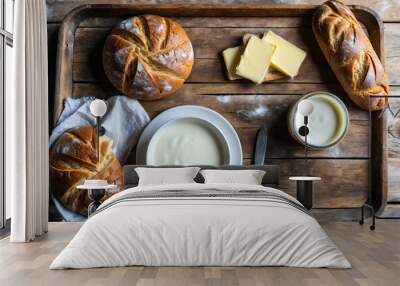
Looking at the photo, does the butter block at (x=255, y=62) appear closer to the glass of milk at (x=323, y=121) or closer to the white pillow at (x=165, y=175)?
the glass of milk at (x=323, y=121)

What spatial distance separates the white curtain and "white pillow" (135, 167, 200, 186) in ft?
2.64

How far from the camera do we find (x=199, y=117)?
546cm

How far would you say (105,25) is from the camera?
5633 millimetres

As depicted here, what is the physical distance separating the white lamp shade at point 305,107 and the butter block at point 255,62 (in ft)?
1.51

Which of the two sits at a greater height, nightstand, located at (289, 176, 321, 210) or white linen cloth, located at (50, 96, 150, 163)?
white linen cloth, located at (50, 96, 150, 163)

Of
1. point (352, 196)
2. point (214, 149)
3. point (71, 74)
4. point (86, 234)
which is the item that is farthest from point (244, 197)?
point (71, 74)

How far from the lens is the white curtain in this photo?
4434 mm

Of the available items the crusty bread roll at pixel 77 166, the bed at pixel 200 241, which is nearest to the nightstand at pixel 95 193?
the crusty bread roll at pixel 77 166

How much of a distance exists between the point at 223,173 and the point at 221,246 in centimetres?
167

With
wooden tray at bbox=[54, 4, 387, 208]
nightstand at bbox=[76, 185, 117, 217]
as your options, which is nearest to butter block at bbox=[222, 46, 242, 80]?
wooden tray at bbox=[54, 4, 387, 208]

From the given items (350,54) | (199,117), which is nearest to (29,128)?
(199,117)

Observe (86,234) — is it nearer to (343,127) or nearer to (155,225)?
(155,225)

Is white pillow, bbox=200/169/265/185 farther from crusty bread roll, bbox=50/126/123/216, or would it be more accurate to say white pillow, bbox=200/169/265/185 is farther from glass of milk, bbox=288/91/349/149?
crusty bread roll, bbox=50/126/123/216

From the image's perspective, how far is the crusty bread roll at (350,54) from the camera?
518 centimetres
